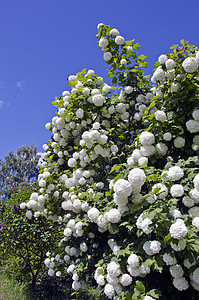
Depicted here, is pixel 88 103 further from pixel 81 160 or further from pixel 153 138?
pixel 153 138

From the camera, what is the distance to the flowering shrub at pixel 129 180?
2150 millimetres

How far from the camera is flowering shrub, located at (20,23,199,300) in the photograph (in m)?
2.15

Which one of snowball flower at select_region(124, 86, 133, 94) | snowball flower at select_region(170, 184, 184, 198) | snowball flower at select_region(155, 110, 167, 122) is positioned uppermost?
snowball flower at select_region(124, 86, 133, 94)

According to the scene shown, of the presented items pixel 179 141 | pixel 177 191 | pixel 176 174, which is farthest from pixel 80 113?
pixel 177 191

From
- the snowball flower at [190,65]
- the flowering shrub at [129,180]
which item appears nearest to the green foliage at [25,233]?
the flowering shrub at [129,180]

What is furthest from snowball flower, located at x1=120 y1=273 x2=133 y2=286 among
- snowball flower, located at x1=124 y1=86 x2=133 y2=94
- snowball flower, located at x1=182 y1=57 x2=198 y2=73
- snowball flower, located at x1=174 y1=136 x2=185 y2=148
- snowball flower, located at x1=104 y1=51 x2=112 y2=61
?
snowball flower, located at x1=104 y1=51 x2=112 y2=61

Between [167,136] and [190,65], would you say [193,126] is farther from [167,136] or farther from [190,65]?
[190,65]

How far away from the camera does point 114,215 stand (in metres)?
2.42

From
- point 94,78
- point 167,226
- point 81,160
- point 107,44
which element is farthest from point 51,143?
point 167,226

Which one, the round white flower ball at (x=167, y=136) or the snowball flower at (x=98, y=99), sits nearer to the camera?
the round white flower ball at (x=167, y=136)

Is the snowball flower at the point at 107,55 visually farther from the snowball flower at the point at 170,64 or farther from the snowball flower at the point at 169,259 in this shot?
the snowball flower at the point at 169,259

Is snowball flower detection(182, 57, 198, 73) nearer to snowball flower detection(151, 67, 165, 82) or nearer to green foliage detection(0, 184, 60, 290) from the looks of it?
snowball flower detection(151, 67, 165, 82)

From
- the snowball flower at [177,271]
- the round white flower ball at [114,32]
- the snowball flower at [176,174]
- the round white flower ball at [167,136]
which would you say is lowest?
the snowball flower at [177,271]

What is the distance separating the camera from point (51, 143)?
4566 mm
